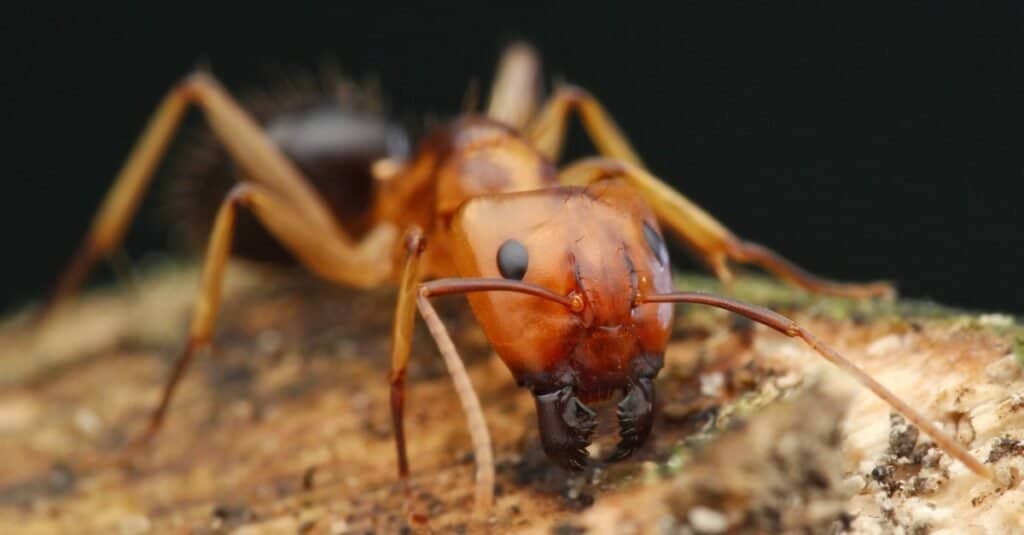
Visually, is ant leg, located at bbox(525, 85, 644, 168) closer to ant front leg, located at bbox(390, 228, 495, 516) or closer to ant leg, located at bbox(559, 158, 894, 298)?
ant leg, located at bbox(559, 158, 894, 298)

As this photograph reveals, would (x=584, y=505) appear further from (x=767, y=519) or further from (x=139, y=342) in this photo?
(x=139, y=342)

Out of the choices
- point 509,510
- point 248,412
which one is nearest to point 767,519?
point 509,510

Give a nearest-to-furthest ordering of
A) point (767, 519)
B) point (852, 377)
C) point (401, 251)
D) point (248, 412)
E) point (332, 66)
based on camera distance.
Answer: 1. point (767, 519)
2. point (852, 377)
3. point (401, 251)
4. point (248, 412)
5. point (332, 66)

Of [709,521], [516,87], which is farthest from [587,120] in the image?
[709,521]

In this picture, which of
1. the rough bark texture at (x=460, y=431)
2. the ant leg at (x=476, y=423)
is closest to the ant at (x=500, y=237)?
the ant leg at (x=476, y=423)

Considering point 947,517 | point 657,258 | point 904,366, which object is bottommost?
point 947,517

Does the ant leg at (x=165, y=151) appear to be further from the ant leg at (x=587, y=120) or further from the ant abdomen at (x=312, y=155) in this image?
the ant leg at (x=587, y=120)

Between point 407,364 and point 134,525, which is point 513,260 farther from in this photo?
point 134,525
